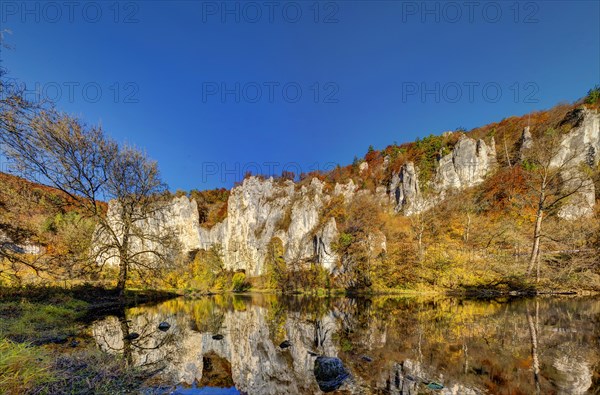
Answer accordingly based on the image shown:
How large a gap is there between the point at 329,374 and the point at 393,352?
2.34m

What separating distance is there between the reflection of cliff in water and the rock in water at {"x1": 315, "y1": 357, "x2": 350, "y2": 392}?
17 cm

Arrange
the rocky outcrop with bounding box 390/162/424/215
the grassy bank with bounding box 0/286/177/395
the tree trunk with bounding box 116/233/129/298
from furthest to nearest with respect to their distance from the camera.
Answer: the rocky outcrop with bounding box 390/162/424/215 → the tree trunk with bounding box 116/233/129/298 → the grassy bank with bounding box 0/286/177/395

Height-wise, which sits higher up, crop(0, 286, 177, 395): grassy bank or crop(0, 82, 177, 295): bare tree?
crop(0, 82, 177, 295): bare tree

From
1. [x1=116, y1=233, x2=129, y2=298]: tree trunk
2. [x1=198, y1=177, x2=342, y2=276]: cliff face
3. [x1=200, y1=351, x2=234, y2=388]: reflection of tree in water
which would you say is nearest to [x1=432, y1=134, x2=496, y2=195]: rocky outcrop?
[x1=198, y1=177, x2=342, y2=276]: cliff face

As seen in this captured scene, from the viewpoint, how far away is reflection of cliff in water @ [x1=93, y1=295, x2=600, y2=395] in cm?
490

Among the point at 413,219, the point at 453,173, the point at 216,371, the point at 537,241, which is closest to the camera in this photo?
the point at 216,371

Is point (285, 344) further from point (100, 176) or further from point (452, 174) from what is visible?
point (452, 174)

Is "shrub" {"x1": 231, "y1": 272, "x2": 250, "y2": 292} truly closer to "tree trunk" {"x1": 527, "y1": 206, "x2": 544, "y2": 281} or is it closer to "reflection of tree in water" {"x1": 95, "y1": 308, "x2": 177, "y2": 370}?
"reflection of tree in water" {"x1": 95, "y1": 308, "x2": 177, "y2": 370}

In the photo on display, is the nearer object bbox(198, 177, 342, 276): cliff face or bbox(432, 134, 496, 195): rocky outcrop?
bbox(198, 177, 342, 276): cliff face

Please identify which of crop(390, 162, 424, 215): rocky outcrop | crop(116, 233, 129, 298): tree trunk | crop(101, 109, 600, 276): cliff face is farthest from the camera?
crop(390, 162, 424, 215): rocky outcrop

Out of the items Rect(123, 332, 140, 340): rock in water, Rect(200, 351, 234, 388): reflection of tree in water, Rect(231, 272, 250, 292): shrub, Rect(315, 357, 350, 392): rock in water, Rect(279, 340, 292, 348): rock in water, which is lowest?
Rect(231, 272, 250, 292): shrub

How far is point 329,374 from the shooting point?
5500mm

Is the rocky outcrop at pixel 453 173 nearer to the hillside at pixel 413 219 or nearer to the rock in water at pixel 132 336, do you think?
the hillside at pixel 413 219

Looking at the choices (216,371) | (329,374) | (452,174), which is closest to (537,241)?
(329,374)
